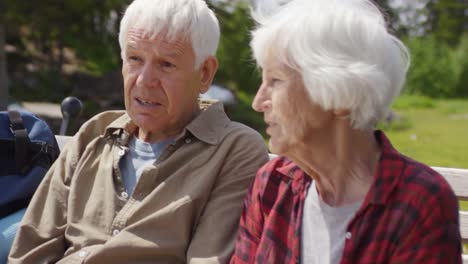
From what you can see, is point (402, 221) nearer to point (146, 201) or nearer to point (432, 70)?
point (146, 201)

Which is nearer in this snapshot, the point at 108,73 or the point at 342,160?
the point at 342,160

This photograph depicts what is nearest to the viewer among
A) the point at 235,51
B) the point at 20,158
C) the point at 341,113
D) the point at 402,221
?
the point at 402,221

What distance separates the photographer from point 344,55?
1.90m

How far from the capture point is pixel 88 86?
1416cm

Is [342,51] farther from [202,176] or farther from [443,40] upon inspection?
[443,40]

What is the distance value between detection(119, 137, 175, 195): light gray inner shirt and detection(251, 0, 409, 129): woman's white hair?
810mm

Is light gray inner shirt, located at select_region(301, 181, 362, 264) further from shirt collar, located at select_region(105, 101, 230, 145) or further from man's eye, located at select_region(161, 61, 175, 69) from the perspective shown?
man's eye, located at select_region(161, 61, 175, 69)

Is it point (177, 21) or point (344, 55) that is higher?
point (344, 55)

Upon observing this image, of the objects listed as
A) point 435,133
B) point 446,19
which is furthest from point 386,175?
point 446,19

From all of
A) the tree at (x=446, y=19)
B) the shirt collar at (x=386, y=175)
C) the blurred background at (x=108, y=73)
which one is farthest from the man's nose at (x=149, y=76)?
the tree at (x=446, y=19)

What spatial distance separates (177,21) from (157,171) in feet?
1.72

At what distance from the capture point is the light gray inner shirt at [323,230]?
6.56 feet

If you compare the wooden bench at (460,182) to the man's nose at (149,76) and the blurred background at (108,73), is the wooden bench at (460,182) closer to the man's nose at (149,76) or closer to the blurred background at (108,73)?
the man's nose at (149,76)

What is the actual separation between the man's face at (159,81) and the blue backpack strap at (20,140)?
585 millimetres
